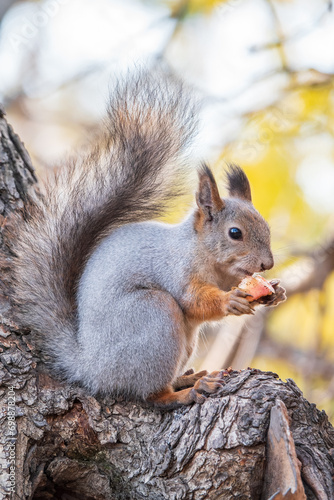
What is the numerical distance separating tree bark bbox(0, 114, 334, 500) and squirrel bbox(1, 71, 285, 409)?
0.11m

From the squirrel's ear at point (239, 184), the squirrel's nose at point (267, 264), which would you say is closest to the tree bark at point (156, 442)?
the squirrel's nose at point (267, 264)

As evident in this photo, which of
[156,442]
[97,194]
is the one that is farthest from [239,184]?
[156,442]

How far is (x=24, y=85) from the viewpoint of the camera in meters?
4.33

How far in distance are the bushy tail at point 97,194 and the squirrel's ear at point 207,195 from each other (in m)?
0.13

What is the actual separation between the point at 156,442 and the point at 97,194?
1.00 m

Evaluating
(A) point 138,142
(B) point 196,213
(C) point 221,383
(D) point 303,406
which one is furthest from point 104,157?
(D) point 303,406

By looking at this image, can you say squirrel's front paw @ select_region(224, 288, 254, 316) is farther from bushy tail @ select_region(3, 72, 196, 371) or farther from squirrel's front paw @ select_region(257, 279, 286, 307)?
bushy tail @ select_region(3, 72, 196, 371)

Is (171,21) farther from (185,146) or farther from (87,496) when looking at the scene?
(87,496)

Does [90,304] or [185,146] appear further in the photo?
[185,146]

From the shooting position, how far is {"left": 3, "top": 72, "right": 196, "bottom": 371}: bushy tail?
2.16 metres

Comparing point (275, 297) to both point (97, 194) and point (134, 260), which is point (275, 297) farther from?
point (97, 194)

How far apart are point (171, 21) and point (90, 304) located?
2764mm

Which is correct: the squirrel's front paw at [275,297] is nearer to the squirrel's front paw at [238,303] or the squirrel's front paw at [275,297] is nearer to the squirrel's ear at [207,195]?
the squirrel's front paw at [238,303]

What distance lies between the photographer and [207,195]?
249cm
